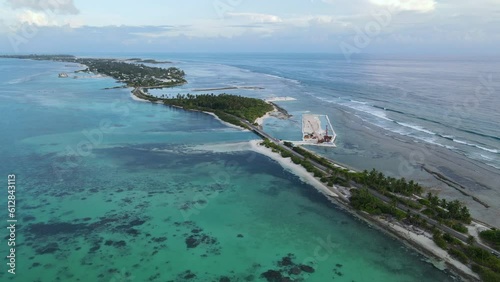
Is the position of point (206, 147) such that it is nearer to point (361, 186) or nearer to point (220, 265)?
point (361, 186)

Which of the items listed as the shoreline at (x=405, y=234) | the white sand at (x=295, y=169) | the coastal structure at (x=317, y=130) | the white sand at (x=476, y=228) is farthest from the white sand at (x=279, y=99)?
the white sand at (x=476, y=228)

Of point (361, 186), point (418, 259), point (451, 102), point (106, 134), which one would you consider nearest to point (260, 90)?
point (451, 102)

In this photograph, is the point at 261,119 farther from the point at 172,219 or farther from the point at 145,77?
the point at 145,77

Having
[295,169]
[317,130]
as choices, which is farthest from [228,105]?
[295,169]

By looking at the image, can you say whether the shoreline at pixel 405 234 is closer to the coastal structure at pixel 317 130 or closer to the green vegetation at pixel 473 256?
the green vegetation at pixel 473 256

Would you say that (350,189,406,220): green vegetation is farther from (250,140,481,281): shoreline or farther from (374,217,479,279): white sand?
(374,217,479,279): white sand
